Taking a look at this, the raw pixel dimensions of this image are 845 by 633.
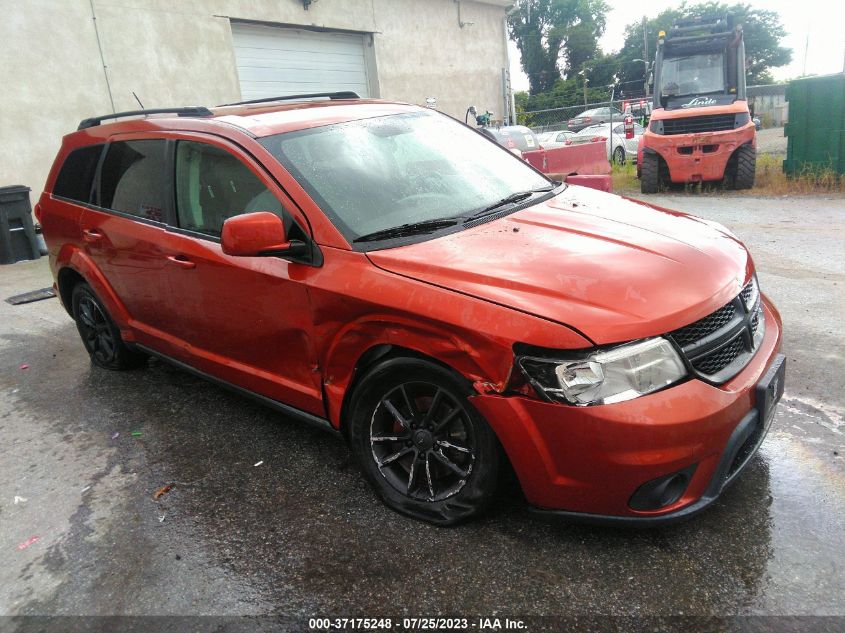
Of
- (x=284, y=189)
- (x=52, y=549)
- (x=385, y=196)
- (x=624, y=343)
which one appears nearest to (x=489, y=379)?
(x=624, y=343)

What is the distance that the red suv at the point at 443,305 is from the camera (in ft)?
7.32

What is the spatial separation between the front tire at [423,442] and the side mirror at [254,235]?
0.70m

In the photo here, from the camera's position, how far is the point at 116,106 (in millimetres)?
11602

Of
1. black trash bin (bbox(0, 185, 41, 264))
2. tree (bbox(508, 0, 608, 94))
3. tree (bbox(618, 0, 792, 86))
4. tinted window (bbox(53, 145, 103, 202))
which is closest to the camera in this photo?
tinted window (bbox(53, 145, 103, 202))

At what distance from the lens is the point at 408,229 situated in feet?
9.52

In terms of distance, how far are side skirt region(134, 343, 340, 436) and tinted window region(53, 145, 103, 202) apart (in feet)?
3.94

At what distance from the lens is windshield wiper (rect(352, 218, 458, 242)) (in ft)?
9.32

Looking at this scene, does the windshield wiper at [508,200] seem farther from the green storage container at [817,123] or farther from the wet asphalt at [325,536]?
the green storage container at [817,123]

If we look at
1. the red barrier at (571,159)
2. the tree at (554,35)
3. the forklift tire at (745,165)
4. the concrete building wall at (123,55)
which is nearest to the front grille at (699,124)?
the forklift tire at (745,165)

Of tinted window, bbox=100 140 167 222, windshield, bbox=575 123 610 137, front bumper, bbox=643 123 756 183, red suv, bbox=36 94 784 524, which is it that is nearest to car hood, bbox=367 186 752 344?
red suv, bbox=36 94 784 524

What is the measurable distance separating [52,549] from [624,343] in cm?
253

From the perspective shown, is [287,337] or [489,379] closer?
[489,379]

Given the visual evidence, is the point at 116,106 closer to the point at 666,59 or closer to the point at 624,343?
the point at 666,59

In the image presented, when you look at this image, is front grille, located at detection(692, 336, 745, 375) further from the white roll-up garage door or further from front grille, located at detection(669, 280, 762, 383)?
the white roll-up garage door
